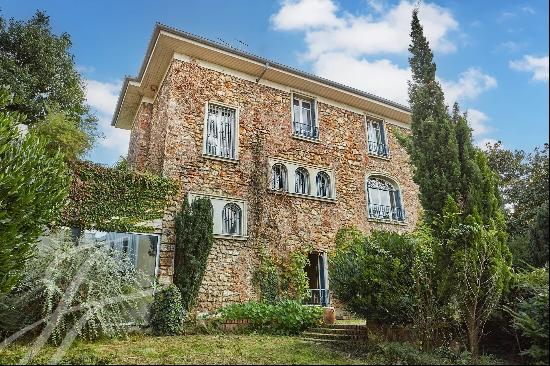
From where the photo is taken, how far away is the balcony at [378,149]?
1538 centimetres

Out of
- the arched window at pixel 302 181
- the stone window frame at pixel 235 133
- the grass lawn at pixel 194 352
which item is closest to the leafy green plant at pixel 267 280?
the arched window at pixel 302 181

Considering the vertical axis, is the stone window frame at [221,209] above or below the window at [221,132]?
below

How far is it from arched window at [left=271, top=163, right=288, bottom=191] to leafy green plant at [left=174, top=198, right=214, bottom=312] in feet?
9.53

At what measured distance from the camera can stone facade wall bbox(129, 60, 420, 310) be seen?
10.9 meters

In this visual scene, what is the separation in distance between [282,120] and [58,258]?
28.1 feet

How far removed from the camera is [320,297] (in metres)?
12.3

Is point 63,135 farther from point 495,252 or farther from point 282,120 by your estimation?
point 495,252

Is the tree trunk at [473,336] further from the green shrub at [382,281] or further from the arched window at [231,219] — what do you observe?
the arched window at [231,219]

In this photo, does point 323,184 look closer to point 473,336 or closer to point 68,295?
point 473,336

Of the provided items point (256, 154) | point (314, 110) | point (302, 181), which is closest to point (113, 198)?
point (256, 154)

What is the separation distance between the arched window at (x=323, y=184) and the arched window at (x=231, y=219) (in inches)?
130

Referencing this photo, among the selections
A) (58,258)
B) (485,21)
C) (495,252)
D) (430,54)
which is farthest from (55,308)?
(430,54)

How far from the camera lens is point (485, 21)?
5902mm

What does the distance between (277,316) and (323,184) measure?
576 cm
